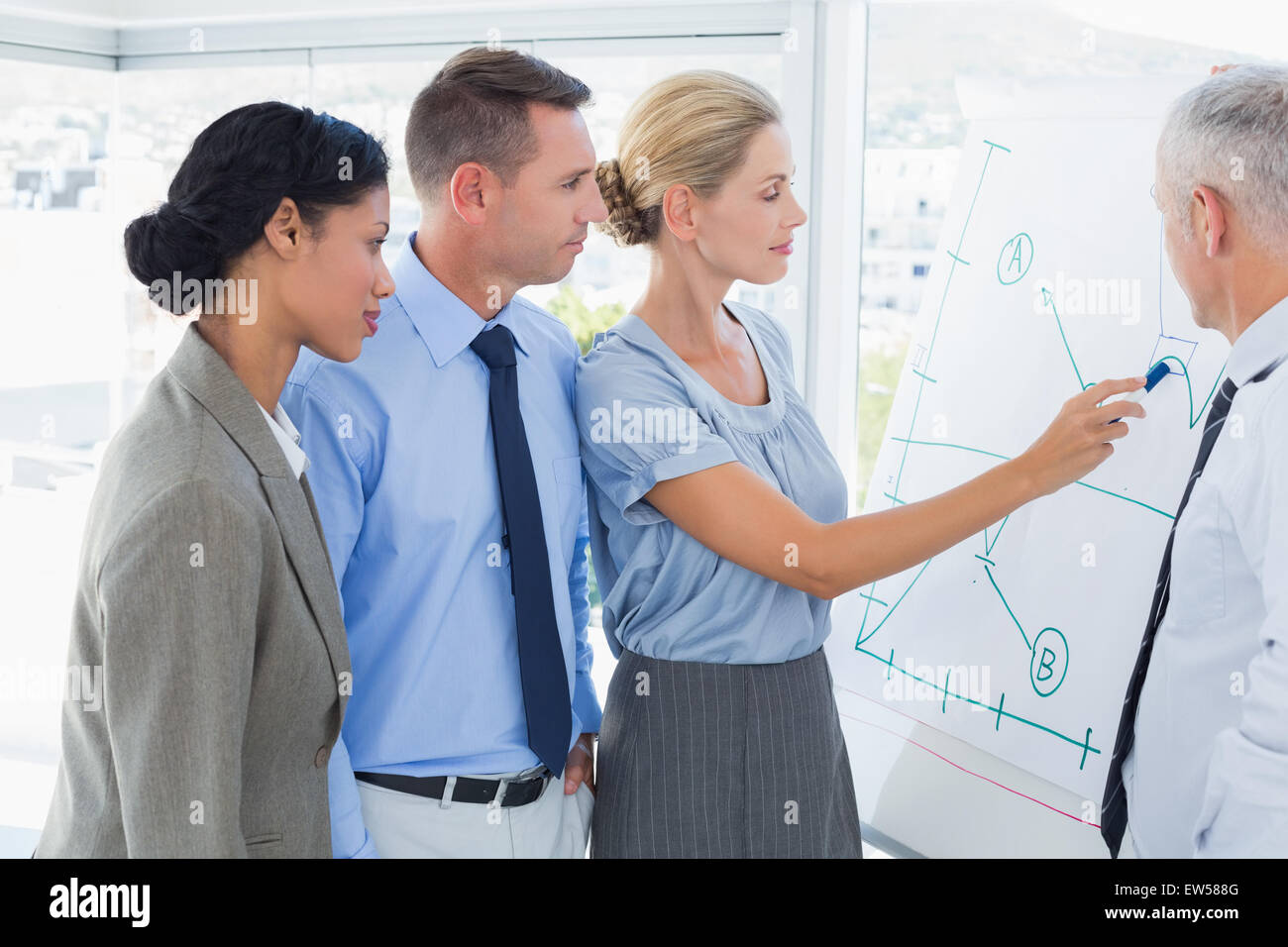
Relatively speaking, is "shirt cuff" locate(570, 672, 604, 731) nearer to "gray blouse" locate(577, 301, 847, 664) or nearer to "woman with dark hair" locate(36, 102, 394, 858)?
"gray blouse" locate(577, 301, 847, 664)

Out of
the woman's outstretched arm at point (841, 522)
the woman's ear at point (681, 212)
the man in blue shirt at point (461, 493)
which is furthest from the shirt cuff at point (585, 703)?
the woman's ear at point (681, 212)

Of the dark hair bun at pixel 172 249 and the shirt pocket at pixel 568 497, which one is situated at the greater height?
the dark hair bun at pixel 172 249

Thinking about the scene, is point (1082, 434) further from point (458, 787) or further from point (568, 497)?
point (458, 787)

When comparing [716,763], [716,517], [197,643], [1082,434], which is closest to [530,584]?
[716,517]

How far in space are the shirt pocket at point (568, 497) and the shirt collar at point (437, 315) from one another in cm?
20

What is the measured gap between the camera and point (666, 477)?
1416mm

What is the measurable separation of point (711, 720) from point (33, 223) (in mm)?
2796

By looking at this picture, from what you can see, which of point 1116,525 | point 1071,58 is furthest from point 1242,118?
point 1071,58

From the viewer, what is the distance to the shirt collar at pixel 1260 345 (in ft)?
3.96

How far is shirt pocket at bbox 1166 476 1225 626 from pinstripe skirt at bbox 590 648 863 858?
0.49 meters

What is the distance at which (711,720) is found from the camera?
1.48 meters

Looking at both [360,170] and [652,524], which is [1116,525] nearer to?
[652,524]

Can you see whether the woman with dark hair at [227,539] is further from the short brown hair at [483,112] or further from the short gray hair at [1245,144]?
the short gray hair at [1245,144]

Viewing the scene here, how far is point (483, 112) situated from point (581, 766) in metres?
0.88
